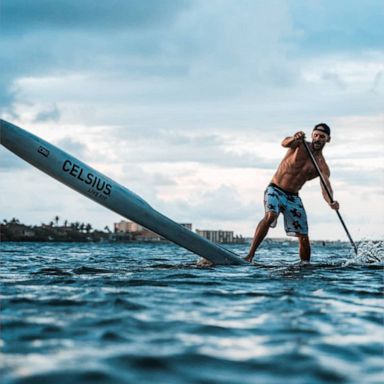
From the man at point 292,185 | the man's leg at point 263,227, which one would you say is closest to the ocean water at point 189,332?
the man's leg at point 263,227

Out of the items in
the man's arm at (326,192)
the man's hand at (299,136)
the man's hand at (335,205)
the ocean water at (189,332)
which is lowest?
the ocean water at (189,332)

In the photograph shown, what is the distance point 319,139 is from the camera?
10.5m

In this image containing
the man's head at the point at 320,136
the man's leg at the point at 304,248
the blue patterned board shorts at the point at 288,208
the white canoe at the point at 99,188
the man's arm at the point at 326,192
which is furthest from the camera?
the man's leg at the point at 304,248

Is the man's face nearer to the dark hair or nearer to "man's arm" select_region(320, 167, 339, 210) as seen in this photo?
the dark hair

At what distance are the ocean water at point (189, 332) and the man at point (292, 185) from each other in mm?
3672

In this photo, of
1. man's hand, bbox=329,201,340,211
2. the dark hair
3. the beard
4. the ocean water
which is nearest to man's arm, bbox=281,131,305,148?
the beard

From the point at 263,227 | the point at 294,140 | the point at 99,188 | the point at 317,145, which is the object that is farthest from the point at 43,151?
the point at 317,145

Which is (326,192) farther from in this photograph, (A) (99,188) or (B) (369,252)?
(A) (99,188)

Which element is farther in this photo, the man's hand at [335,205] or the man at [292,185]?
the man's hand at [335,205]

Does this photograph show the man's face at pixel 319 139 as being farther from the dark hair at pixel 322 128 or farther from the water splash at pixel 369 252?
the water splash at pixel 369 252

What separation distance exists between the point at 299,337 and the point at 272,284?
296 centimetres

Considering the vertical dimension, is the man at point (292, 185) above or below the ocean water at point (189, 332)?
above

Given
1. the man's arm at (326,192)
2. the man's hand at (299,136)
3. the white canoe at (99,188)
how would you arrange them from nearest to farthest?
the white canoe at (99,188) < the man's hand at (299,136) < the man's arm at (326,192)

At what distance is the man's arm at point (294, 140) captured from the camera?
10352 mm
